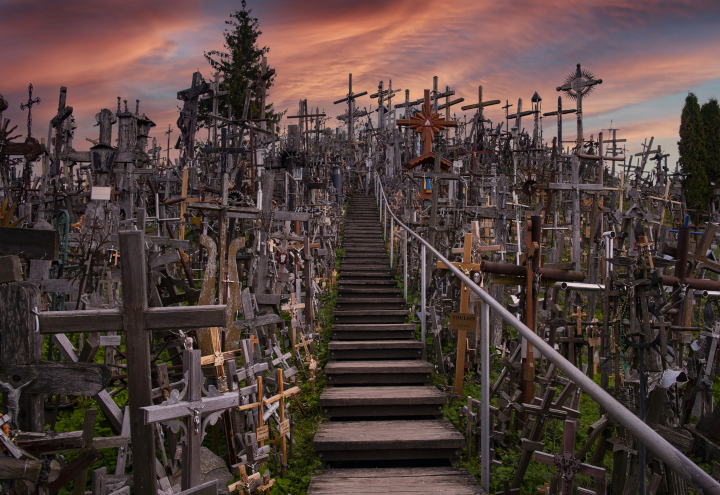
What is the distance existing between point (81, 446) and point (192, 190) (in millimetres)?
13349

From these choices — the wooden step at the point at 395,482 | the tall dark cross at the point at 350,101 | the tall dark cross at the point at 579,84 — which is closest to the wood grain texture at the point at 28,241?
the wooden step at the point at 395,482

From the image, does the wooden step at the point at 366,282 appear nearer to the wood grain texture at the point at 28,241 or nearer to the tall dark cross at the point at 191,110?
the wood grain texture at the point at 28,241

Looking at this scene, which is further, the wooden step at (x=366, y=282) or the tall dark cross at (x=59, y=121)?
the tall dark cross at (x=59, y=121)

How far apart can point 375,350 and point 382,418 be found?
58.9 inches

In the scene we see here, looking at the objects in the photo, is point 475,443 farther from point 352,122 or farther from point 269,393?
point 352,122

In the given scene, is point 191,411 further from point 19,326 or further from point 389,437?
point 389,437

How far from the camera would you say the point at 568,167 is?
2242 cm

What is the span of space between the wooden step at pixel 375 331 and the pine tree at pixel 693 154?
89.1 ft

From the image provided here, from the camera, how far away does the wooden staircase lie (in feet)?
14.6

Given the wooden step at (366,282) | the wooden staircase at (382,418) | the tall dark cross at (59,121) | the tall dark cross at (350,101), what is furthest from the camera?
the tall dark cross at (350,101)

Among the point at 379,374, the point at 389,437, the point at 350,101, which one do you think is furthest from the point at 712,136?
the point at 389,437

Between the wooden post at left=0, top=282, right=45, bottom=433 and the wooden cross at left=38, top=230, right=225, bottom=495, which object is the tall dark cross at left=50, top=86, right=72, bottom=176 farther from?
the wooden cross at left=38, top=230, right=225, bottom=495

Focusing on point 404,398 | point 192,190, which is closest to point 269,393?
point 404,398

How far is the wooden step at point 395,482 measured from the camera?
166 inches
